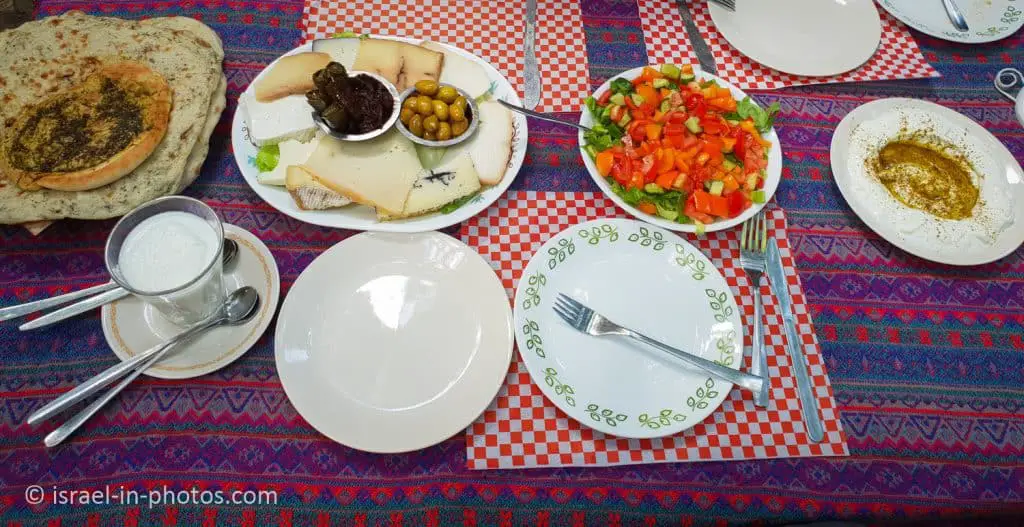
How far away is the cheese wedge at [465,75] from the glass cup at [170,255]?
1.07 metres

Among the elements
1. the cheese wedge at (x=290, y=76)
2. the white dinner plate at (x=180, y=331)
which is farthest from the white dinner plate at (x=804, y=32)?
the white dinner plate at (x=180, y=331)

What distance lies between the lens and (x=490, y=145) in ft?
6.69

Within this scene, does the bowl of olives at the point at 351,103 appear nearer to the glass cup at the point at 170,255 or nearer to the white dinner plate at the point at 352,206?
the white dinner plate at the point at 352,206

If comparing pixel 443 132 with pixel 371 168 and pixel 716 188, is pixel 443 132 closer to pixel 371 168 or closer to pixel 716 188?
pixel 371 168

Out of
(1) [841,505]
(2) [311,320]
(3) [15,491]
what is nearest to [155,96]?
(2) [311,320]

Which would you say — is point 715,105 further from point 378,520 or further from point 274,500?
point 274,500

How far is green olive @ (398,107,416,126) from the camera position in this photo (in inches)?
77.9

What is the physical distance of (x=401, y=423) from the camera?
1.58 m

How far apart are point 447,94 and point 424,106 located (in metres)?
0.11

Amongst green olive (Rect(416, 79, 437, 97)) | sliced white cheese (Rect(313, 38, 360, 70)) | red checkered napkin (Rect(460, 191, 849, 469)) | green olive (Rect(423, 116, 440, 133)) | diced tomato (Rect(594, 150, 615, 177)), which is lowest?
red checkered napkin (Rect(460, 191, 849, 469))

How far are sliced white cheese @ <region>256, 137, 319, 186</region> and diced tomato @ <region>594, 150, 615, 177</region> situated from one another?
3.42 ft

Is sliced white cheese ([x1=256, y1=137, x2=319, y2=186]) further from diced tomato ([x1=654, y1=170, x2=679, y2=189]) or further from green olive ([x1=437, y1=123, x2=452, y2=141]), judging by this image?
diced tomato ([x1=654, y1=170, x2=679, y2=189])

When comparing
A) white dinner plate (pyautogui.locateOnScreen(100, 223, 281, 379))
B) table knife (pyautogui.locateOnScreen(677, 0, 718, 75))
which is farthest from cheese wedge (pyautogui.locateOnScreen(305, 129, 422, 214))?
table knife (pyautogui.locateOnScreen(677, 0, 718, 75))

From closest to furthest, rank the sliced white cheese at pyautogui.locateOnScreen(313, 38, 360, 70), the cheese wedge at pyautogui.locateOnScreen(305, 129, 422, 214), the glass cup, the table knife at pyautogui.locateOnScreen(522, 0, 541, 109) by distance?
the glass cup, the cheese wedge at pyautogui.locateOnScreen(305, 129, 422, 214), the sliced white cheese at pyautogui.locateOnScreen(313, 38, 360, 70), the table knife at pyautogui.locateOnScreen(522, 0, 541, 109)
